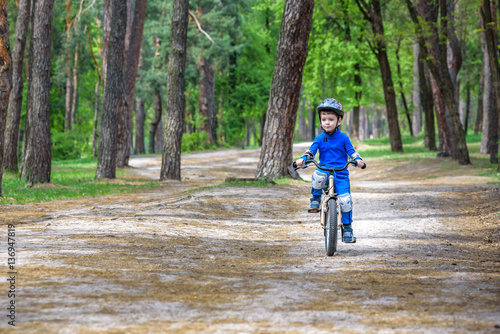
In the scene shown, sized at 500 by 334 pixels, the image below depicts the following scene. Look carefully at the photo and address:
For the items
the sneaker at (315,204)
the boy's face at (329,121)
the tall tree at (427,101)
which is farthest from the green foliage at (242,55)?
the sneaker at (315,204)

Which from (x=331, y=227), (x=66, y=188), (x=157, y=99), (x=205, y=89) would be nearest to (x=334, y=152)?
(x=331, y=227)

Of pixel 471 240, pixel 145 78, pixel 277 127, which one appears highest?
pixel 145 78

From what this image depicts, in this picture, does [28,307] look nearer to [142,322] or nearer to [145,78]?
[142,322]

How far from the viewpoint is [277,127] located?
1631 centimetres

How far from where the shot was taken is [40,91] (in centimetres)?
1633

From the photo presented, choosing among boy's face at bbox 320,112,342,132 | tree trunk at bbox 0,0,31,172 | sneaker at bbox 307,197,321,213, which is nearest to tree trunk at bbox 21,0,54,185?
tree trunk at bbox 0,0,31,172

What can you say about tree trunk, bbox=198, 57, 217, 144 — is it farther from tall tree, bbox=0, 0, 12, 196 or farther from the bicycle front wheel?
the bicycle front wheel

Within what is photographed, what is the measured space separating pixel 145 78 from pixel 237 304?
4090 centimetres

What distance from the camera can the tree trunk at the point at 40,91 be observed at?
643 inches

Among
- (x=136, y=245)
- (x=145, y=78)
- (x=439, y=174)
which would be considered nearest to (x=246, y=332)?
(x=136, y=245)

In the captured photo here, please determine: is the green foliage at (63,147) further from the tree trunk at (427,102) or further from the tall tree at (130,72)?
the tree trunk at (427,102)

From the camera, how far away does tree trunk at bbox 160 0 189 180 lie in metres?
18.6

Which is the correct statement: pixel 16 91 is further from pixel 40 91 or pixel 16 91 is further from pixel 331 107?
pixel 331 107

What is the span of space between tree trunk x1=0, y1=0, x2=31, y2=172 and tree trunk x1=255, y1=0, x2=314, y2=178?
960 cm
